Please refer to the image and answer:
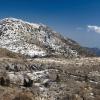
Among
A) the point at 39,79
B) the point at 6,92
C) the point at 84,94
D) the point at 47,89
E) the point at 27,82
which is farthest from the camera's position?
the point at 39,79

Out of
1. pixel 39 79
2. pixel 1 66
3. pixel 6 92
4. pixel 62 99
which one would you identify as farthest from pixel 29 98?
pixel 1 66

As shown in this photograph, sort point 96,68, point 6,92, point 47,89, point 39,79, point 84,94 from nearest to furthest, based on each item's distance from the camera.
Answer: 1. point 6,92
2. point 84,94
3. point 47,89
4. point 39,79
5. point 96,68

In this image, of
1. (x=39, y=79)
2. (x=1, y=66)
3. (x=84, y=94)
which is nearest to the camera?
(x=84, y=94)

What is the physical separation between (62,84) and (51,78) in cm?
1083

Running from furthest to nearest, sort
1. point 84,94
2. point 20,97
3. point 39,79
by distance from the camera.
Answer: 1. point 39,79
2. point 84,94
3. point 20,97

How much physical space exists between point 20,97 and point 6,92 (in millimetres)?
9211

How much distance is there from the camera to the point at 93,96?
3716 inches

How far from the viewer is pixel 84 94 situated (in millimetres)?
93188

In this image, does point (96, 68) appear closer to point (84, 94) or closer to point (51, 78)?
point (51, 78)

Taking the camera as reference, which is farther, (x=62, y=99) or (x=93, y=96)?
(x=93, y=96)

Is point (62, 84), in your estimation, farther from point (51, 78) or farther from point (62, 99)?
point (62, 99)

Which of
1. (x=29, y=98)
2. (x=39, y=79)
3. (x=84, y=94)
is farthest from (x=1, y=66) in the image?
(x=29, y=98)

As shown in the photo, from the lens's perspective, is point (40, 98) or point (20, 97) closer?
point (20, 97)

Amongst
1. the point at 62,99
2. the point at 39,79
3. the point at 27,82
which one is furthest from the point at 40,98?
the point at 39,79
